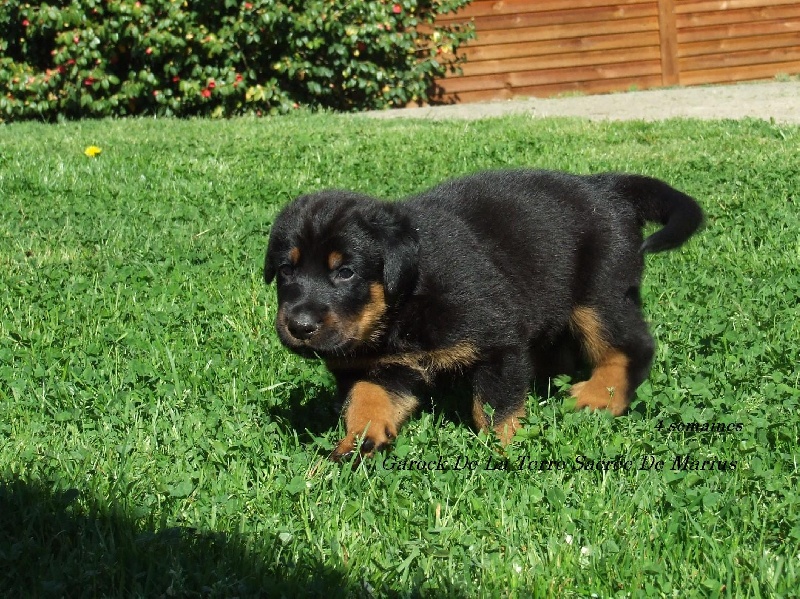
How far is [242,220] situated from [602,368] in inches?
129

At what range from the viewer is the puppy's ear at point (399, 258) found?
3559 mm

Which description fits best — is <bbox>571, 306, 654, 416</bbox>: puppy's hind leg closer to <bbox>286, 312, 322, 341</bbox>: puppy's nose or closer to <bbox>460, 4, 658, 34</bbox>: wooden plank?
<bbox>286, 312, 322, 341</bbox>: puppy's nose

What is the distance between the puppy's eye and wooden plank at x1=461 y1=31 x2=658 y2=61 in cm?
1114

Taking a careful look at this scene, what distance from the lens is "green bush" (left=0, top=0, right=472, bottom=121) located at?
11.9 meters

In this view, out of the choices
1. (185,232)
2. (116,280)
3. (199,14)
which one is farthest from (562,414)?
(199,14)

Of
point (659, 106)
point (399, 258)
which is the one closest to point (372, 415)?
point (399, 258)

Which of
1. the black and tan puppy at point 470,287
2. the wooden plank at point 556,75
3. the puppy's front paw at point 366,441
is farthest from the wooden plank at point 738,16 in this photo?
the puppy's front paw at point 366,441

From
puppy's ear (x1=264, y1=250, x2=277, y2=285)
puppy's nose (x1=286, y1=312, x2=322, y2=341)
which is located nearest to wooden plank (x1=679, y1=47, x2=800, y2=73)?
puppy's ear (x1=264, y1=250, x2=277, y2=285)

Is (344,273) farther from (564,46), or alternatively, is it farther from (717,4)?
(717,4)

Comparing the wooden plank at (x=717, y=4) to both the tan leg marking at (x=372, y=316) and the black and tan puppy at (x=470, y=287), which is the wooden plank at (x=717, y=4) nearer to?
the black and tan puppy at (x=470, y=287)

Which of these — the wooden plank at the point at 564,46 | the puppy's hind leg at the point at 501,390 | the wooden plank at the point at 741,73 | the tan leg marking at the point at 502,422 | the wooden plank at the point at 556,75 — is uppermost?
the puppy's hind leg at the point at 501,390

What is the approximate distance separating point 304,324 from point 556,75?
1173 cm

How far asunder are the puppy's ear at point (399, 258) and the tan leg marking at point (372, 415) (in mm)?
399

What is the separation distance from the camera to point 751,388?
152 inches
